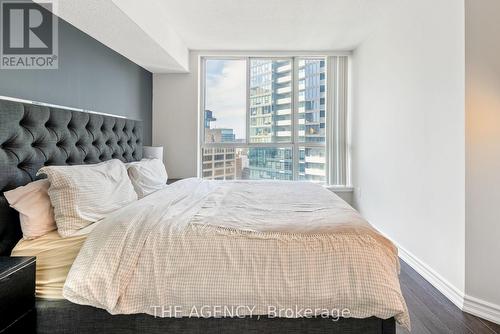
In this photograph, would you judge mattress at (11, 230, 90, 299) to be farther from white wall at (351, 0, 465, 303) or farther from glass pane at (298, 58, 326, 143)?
glass pane at (298, 58, 326, 143)

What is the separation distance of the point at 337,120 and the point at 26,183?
144 inches

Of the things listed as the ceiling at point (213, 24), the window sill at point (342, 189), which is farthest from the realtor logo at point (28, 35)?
the window sill at point (342, 189)

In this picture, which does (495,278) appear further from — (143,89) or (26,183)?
(143,89)

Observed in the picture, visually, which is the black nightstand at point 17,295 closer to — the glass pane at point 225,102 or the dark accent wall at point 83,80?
the dark accent wall at point 83,80

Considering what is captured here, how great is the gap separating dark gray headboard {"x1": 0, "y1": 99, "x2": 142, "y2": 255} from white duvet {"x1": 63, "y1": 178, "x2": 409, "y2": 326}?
20.9 inches

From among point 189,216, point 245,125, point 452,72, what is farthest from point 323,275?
point 245,125

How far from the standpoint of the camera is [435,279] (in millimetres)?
2148

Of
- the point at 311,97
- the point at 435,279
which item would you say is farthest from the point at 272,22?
the point at 435,279

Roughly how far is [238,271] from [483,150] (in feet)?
5.79

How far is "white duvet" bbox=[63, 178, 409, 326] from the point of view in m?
1.19

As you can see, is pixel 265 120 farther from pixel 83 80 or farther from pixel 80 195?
pixel 80 195

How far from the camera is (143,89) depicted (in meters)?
3.53

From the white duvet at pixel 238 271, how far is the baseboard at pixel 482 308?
1.02 m

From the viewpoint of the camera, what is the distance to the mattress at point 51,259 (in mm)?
1305
